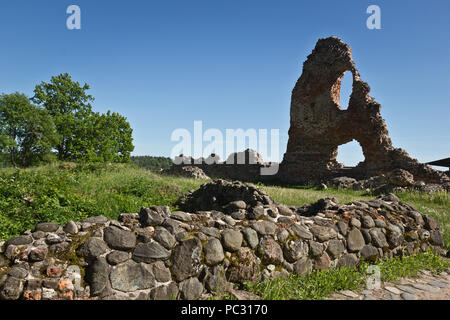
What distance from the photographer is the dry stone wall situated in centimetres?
268

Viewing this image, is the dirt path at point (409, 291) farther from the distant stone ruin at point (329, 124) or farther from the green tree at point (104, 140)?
the green tree at point (104, 140)

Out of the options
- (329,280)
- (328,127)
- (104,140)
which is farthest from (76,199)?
(104,140)

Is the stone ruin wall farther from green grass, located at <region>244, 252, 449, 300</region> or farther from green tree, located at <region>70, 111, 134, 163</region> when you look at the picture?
green grass, located at <region>244, 252, 449, 300</region>

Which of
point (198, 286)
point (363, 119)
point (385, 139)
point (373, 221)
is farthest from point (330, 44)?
point (198, 286)

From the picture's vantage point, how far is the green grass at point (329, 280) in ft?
11.3

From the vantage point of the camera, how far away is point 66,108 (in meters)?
28.6

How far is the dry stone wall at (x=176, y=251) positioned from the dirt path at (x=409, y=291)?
622mm

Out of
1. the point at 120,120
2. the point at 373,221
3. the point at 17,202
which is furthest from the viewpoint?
the point at 120,120

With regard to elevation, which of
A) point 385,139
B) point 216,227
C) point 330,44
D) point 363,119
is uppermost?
point 330,44

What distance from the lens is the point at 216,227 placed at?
384cm

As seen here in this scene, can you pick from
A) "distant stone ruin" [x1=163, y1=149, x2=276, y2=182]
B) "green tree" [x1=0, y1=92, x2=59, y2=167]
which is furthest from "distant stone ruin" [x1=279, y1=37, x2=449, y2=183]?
"green tree" [x1=0, y1=92, x2=59, y2=167]

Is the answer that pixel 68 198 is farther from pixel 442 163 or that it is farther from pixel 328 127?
pixel 442 163
